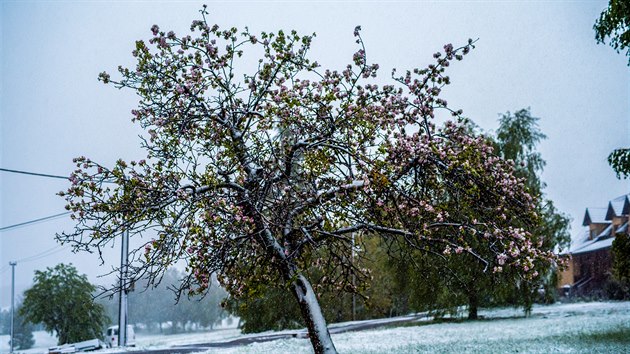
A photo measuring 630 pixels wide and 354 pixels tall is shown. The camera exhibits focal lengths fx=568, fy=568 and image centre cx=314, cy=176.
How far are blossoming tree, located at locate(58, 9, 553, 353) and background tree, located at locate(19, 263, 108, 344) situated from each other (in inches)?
1481

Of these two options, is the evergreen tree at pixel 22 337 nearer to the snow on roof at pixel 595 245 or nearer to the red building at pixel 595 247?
the red building at pixel 595 247

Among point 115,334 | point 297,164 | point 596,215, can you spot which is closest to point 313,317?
point 297,164

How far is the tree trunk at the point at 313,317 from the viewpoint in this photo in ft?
37.7

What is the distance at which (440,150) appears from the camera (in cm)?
1059

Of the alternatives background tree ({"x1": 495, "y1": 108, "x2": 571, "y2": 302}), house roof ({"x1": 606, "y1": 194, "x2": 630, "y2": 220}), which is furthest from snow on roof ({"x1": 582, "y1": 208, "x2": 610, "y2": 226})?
background tree ({"x1": 495, "y1": 108, "x2": 571, "y2": 302})

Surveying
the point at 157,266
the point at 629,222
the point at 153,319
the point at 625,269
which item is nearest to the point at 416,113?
the point at 157,266

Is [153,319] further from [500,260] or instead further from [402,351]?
[500,260]

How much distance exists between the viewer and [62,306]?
4497cm

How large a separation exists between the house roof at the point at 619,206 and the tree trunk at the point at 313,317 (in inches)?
2362

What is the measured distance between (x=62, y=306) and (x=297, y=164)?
40294 millimetres

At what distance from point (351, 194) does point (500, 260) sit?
299 centimetres

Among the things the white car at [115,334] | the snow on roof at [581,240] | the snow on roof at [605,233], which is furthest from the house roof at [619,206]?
the white car at [115,334]

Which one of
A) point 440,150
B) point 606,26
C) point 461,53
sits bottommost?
point 440,150

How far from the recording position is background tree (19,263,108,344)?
44750 mm
